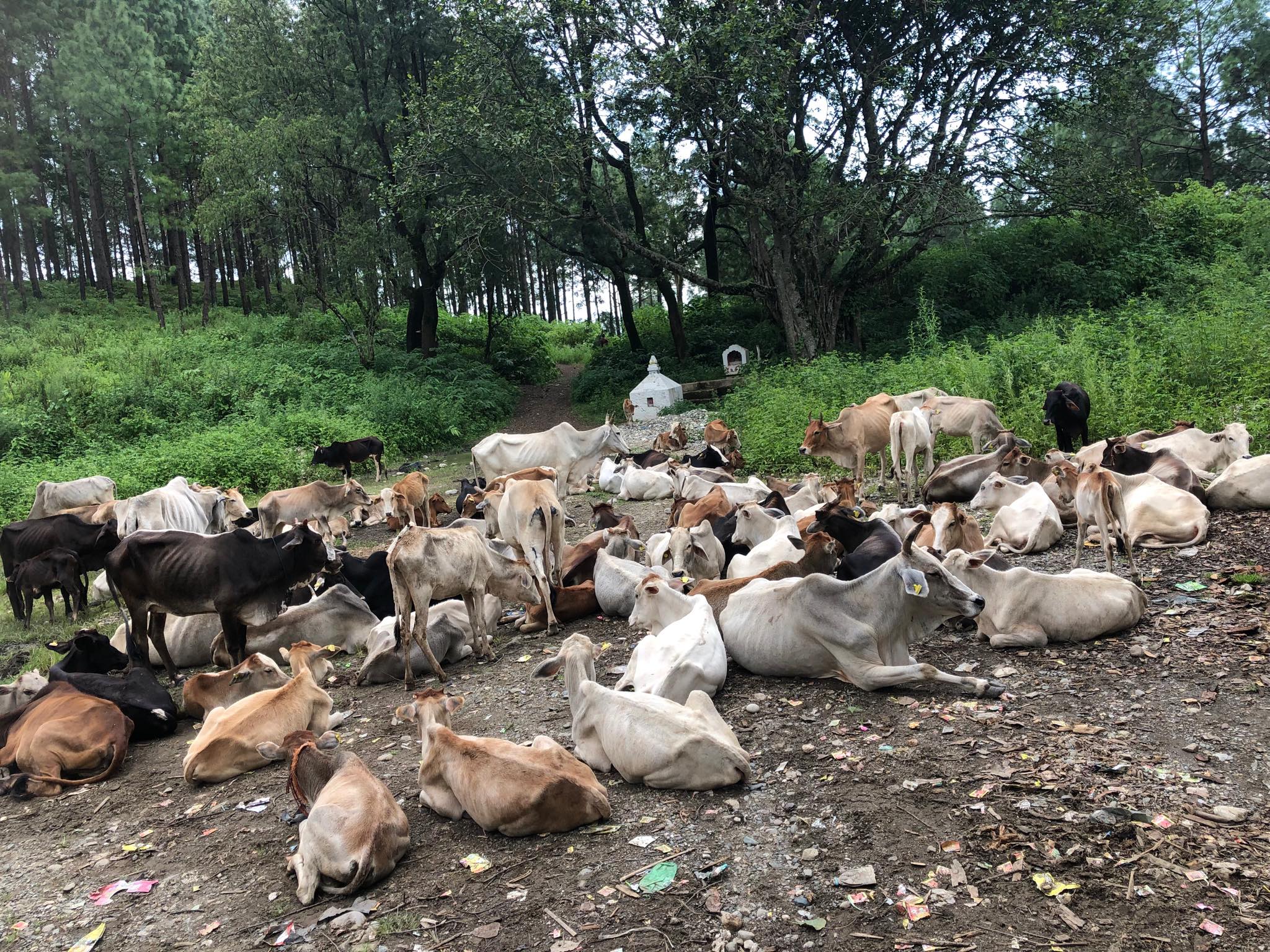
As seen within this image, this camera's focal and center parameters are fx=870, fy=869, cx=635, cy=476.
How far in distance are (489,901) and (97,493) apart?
1419cm

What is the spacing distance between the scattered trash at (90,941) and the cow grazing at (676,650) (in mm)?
3092

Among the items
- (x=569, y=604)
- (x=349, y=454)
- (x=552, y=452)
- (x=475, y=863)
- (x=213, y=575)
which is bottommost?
(x=475, y=863)

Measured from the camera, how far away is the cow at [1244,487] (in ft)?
27.4

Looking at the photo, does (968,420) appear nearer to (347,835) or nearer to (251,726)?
(251,726)

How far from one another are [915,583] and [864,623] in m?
0.47

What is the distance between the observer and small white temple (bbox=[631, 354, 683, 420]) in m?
26.0

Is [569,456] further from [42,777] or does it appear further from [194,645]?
[42,777]

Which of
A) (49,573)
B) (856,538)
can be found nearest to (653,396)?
(49,573)

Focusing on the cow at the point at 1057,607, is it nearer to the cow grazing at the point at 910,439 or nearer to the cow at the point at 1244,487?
the cow at the point at 1244,487

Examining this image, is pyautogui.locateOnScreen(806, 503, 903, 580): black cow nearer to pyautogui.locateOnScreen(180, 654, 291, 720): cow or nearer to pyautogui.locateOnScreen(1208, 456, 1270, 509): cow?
pyautogui.locateOnScreen(1208, 456, 1270, 509): cow

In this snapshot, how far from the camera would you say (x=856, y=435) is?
13219 mm

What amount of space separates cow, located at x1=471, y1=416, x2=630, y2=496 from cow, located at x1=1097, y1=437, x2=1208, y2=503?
876 cm

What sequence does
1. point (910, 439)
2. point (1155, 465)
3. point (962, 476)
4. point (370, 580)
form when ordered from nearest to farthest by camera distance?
point (1155, 465), point (370, 580), point (962, 476), point (910, 439)

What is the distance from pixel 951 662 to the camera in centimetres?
618
